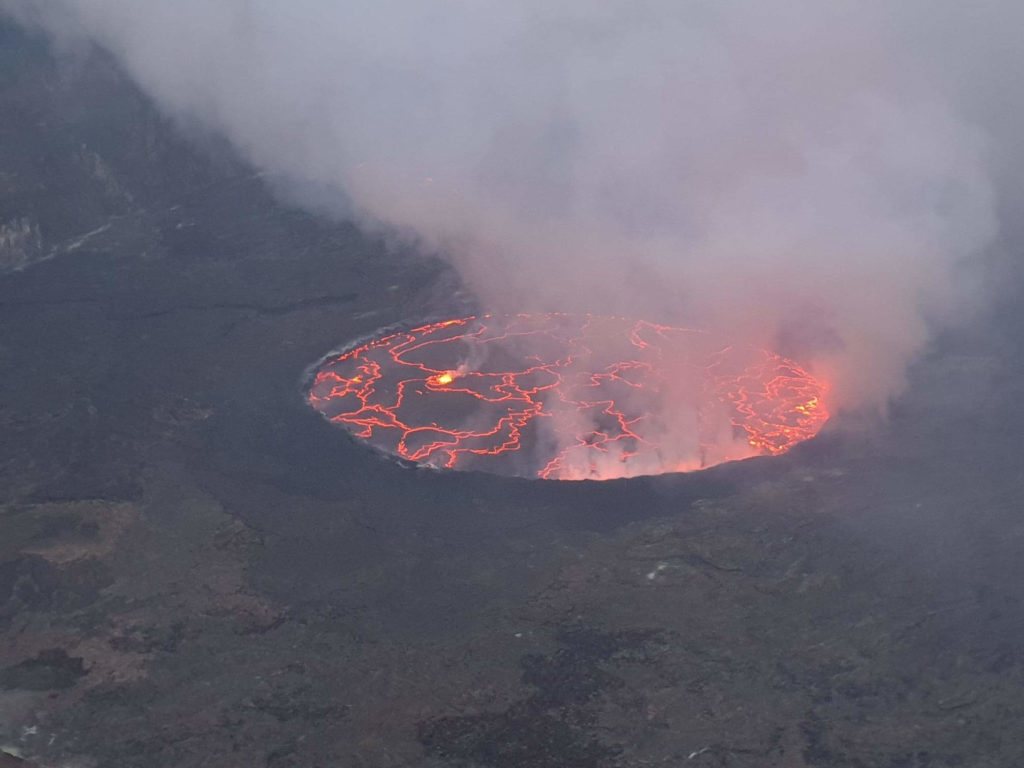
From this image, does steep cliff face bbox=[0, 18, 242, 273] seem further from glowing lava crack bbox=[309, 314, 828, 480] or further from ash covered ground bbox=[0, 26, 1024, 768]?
glowing lava crack bbox=[309, 314, 828, 480]

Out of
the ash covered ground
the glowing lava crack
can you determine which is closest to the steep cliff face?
the ash covered ground

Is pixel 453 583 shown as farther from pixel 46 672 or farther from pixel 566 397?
pixel 566 397

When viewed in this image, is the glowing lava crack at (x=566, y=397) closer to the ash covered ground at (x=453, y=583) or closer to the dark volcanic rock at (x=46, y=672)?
the ash covered ground at (x=453, y=583)

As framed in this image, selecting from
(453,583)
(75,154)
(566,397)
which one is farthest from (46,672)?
(75,154)

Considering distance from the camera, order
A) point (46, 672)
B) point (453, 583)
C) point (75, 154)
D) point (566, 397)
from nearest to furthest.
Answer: point (46, 672)
point (453, 583)
point (566, 397)
point (75, 154)

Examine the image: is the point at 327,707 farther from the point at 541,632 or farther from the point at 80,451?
the point at 80,451

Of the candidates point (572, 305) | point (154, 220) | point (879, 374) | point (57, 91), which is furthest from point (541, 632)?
point (57, 91)
